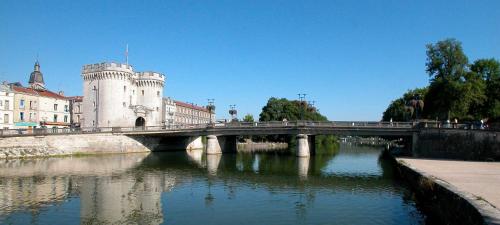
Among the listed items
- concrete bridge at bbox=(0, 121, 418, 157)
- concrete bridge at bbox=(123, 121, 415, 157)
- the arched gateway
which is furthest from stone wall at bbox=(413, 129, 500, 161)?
the arched gateway

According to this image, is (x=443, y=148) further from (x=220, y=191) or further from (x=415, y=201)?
(x=220, y=191)

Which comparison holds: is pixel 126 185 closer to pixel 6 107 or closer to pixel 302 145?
pixel 302 145

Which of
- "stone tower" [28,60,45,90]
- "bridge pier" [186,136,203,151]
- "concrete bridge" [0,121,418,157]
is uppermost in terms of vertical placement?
"stone tower" [28,60,45,90]

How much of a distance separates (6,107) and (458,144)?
71755mm

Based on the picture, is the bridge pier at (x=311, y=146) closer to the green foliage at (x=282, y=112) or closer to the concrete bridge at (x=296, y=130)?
the concrete bridge at (x=296, y=130)

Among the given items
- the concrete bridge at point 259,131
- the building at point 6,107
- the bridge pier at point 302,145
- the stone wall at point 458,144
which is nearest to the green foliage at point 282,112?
the concrete bridge at point 259,131

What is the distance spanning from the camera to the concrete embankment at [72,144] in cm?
Answer: 5578

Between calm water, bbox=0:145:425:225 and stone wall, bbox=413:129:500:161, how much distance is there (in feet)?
37.1

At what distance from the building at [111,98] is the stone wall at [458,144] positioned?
171 feet

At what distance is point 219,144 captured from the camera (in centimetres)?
7300

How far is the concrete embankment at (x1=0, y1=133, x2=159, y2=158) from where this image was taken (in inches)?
2196

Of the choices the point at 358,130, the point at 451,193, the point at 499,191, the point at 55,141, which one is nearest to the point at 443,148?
the point at 358,130

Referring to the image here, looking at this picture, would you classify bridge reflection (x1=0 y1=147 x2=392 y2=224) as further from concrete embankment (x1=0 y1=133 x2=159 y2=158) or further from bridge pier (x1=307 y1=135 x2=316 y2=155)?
bridge pier (x1=307 y1=135 x2=316 y2=155)

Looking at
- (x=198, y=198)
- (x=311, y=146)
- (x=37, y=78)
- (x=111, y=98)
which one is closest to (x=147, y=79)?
(x=111, y=98)
